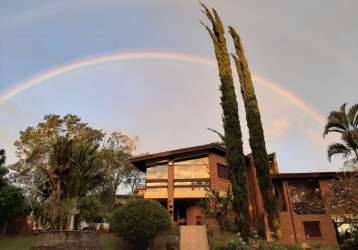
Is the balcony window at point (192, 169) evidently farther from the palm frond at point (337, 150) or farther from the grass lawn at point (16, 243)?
the grass lawn at point (16, 243)

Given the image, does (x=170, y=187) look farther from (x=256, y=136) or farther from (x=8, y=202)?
(x=8, y=202)

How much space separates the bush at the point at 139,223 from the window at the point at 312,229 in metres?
13.1

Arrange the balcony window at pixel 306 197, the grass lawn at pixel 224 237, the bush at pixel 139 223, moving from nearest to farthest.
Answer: the bush at pixel 139 223
the grass lawn at pixel 224 237
the balcony window at pixel 306 197

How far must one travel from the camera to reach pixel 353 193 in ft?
61.7

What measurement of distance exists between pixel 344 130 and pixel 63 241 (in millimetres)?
21108

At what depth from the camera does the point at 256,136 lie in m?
25.0

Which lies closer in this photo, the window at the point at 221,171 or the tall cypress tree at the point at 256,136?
the tall cypress tree at the point at 256,136

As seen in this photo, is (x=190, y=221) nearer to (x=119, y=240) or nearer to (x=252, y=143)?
(x=252, y=143)

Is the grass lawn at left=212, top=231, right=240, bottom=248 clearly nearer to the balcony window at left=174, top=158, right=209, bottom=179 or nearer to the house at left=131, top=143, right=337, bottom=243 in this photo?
the house at left=131, top=143, right=337, bottom=243

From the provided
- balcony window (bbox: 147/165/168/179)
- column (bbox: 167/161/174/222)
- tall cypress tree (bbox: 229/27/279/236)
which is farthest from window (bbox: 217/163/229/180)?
balcony window (bbox: 147/165/168/179)

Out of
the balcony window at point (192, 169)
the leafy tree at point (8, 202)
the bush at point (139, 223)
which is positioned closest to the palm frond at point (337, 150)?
the balcony window at point (192, 169)

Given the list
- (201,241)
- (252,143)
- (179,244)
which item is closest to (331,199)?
(252,143)

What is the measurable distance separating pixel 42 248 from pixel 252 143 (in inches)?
668

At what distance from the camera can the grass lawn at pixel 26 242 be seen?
16081 millimetres
